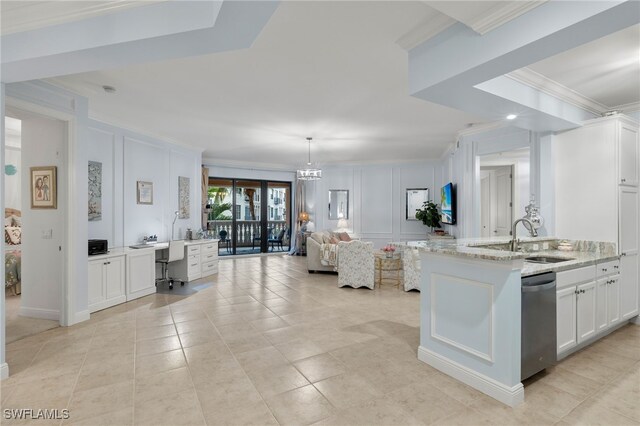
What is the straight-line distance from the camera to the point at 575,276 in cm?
278

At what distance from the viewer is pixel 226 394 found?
7.59 feet

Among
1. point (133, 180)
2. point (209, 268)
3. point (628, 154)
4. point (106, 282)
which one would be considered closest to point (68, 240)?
point (106, 282)

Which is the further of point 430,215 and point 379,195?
point 379,195

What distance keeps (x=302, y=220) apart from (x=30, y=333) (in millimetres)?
7097

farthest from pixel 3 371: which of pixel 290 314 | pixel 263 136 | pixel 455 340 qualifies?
pixel 263 136

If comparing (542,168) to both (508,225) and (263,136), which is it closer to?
(508,225)

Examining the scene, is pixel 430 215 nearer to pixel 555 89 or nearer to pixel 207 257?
pixel 555 89

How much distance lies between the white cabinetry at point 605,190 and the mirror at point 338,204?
6241 millimetres

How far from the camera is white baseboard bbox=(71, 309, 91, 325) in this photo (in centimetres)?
374

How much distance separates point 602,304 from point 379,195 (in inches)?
258

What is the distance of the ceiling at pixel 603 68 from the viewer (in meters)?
2.61

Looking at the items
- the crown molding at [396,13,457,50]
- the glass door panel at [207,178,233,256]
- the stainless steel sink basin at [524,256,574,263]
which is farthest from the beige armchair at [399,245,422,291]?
the glass door panel at [207,178,233,256]

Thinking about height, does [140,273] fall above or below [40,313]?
above

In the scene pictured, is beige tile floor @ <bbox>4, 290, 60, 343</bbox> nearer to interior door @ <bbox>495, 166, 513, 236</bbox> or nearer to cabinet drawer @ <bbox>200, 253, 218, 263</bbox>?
cabinet drawer @ <bbox>200, 253, 218, 263</bbox>
